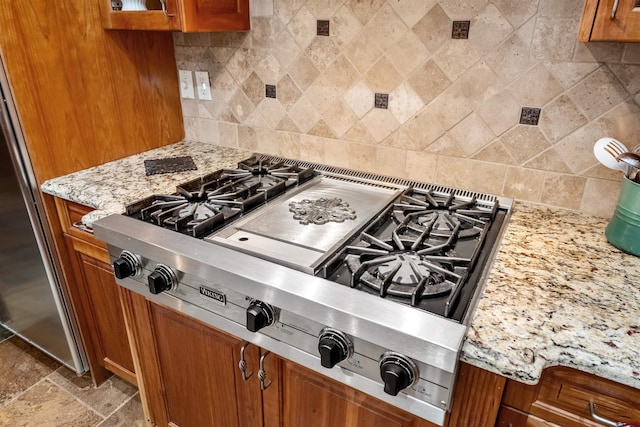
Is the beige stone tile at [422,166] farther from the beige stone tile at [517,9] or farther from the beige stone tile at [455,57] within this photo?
the beige stone tile at [517,9]

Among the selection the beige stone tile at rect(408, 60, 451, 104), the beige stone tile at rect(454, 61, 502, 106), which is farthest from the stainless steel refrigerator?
the beige stone tile at rect(454, 61, 502, 106)

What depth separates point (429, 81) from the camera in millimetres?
1332

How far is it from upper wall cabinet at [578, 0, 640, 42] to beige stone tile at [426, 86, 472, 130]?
1.47 feet

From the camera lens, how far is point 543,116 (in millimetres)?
1211

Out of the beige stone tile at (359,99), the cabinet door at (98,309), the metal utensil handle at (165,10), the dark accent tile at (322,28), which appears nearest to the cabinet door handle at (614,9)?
Answer: the beige stone tile at (359,99)

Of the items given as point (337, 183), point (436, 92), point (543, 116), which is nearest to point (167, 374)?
point (337, 183)

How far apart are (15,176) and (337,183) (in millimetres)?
1119

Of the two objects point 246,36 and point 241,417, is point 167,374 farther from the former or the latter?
point 246,36

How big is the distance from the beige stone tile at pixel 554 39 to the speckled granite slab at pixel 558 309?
484 mm

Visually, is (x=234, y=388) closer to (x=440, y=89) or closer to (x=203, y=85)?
(x=440, y=89)

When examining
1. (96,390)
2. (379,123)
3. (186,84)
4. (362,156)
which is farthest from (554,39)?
(96,390)

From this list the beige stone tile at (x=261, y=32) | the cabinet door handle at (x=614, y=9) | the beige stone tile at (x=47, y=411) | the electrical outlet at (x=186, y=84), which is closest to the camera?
the cabinet door handle at (x=614, y=9)

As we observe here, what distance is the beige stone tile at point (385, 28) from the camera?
1320 mm

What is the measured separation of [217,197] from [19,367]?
4.96 feet
